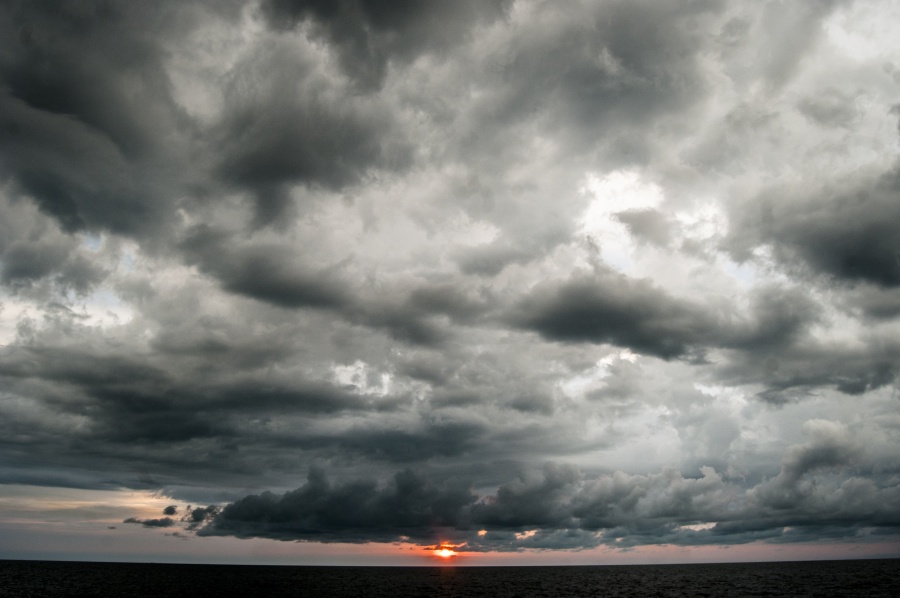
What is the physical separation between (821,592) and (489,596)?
292 ft

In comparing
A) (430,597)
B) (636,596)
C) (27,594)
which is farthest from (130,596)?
(636,596)

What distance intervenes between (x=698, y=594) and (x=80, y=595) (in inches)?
6463

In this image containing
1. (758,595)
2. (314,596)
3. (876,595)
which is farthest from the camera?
(314,596)

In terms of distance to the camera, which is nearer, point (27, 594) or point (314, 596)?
point (27, 594)

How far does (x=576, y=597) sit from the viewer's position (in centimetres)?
14950

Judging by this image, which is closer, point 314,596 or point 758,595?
point 758,595

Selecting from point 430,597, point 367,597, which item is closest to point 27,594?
point 367,597

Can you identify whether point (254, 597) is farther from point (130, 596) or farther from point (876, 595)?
point (876, 595)

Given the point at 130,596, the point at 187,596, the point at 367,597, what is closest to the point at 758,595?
the point at 367,597

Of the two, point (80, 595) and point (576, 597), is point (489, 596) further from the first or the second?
point (80, 595)

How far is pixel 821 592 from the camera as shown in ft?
496

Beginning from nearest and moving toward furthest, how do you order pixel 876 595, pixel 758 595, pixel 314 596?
pixel 876 595 → pixel 758 595 → pixel 314 596

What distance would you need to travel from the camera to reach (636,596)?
14912 cm

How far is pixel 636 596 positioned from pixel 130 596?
133 metres
